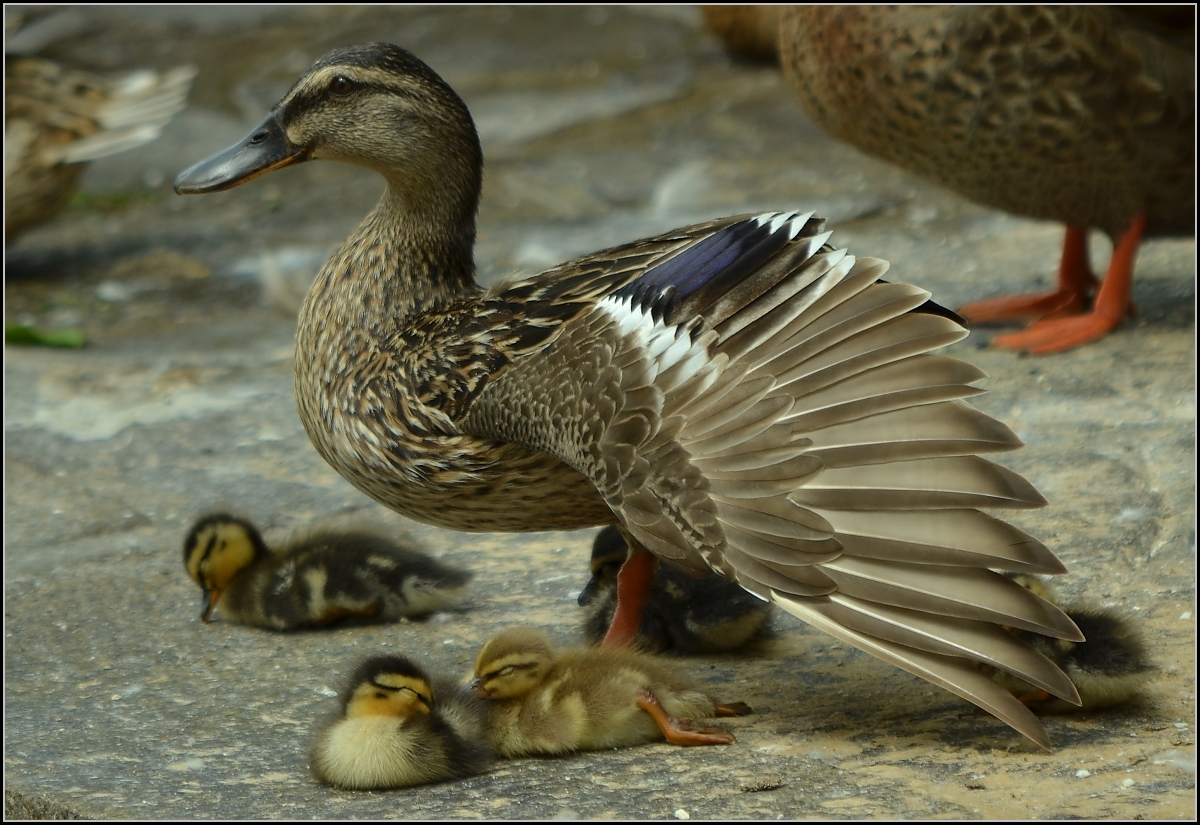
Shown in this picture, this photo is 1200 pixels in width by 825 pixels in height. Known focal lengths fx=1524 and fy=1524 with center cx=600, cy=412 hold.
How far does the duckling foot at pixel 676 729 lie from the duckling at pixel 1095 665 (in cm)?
60

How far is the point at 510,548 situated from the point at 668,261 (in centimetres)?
153

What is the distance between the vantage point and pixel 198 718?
3.45 m

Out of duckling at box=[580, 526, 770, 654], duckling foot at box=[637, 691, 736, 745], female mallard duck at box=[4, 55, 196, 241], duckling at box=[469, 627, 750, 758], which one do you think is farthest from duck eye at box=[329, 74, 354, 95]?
female mallard duck at box=[4, 55, 196, 241]

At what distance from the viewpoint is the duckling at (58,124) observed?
781cm

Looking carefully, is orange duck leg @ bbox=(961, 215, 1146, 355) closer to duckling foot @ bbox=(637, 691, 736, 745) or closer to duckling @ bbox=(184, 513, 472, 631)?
duckling @ bbox=(184, 513, 472, 631)

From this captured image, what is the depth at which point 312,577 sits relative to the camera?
3.94 m

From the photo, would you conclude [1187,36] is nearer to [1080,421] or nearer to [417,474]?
[1080,421]

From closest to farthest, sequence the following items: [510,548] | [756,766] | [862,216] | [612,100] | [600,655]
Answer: [756,766] < [600,655] < [510,548] < [862,216] < [612,100]

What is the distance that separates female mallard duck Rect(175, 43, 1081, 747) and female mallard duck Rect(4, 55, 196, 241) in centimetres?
436

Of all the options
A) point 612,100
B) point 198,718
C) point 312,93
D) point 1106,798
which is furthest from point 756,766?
point 612,100

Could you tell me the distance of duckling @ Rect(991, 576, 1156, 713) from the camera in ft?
10.4

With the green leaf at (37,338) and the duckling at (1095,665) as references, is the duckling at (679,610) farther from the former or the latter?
the green leaf at (37,338)

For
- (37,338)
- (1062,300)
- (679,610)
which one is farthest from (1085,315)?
(37,338)

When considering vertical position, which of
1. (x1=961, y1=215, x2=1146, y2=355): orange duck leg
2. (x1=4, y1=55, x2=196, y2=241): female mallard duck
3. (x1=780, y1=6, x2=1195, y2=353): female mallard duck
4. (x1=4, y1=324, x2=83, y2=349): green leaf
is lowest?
(x1=961, y1=215, x2=1146, y2=355): orange duck leg
